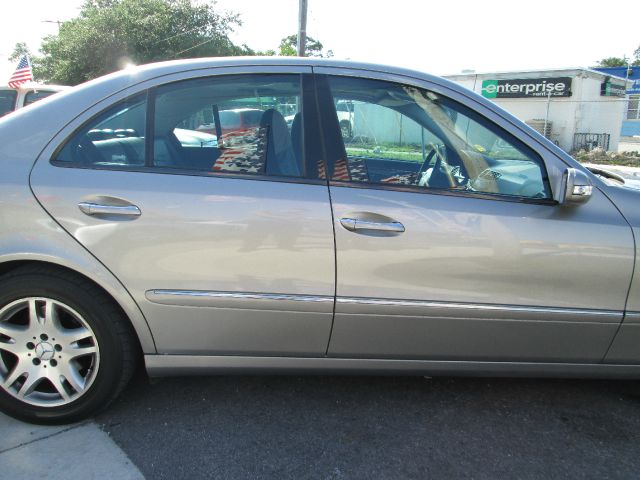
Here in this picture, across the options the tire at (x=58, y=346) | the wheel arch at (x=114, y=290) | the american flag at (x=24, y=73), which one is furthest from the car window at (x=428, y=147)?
the american flag at (x=24, y=73)

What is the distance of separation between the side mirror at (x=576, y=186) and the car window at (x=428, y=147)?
122mm

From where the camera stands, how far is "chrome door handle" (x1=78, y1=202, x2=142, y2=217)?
2.29 meters

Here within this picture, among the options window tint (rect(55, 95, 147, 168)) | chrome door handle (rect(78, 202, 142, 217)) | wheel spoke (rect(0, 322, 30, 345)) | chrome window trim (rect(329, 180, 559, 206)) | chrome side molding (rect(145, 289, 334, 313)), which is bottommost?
wheel spoke (rect(0, 322, 30, 345))

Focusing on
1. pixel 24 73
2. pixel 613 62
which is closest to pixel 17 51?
pixel 24 73

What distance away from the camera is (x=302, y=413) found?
8.82 feet

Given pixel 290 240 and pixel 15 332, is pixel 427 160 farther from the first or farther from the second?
pixel 15 332

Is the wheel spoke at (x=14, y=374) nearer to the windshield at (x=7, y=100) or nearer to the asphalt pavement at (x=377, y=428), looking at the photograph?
the asphalt pavement at (x=377, y=428)

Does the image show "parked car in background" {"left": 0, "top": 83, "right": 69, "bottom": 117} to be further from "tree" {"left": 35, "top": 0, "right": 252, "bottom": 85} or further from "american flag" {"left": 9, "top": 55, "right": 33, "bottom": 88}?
"tree" {"left": 35, "top": 0, "right": 252, "bottom": 85}

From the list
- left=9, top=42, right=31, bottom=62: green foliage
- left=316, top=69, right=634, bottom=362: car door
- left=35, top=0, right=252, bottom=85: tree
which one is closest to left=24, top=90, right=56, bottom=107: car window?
left=316, top=69, right=634, bottom=362: car door

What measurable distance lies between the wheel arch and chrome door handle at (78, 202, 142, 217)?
0.85 ft

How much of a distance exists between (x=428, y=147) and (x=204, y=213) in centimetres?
118

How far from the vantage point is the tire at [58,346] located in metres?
2.36

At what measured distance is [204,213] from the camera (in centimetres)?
230

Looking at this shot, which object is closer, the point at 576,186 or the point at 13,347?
the point at 576,186
